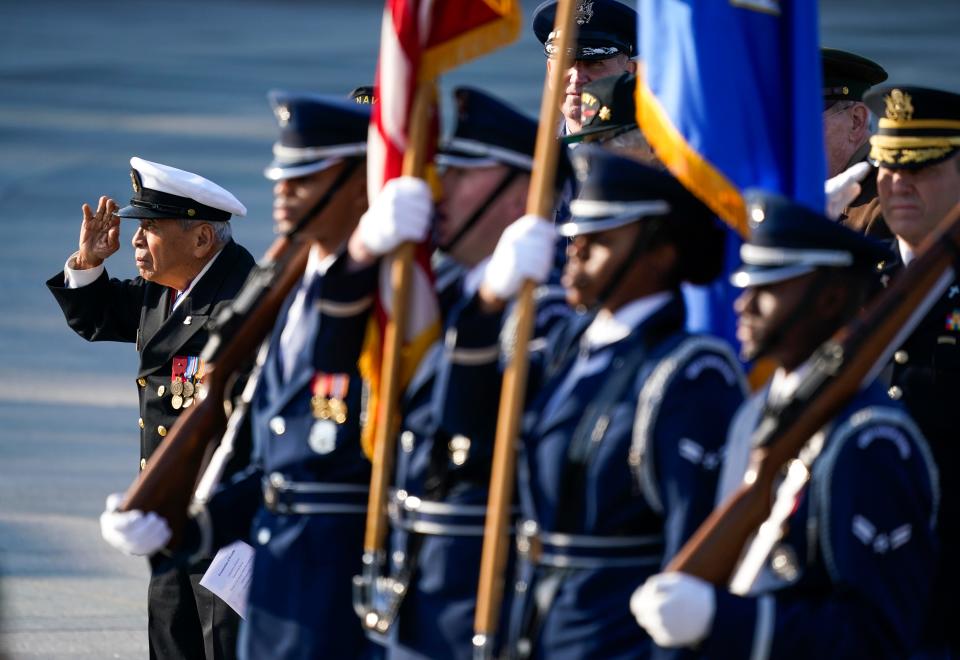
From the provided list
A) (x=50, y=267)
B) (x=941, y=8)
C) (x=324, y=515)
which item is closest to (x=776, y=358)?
(x=324, y=515)

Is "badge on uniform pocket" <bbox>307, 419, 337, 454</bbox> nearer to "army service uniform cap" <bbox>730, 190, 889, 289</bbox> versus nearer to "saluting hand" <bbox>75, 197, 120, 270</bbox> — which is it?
"army service uniform cap" <bbox>730, 190, 889, 289</bbox>

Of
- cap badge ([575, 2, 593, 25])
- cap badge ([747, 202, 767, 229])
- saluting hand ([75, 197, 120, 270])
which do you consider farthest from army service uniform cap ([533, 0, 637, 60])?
cap badge ([747, 202, 767, 229])

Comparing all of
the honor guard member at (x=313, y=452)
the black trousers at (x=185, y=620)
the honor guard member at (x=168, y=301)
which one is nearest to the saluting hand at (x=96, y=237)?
the honor guard member at (x=168, y=301)

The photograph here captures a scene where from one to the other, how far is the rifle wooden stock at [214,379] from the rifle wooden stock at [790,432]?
1.44 metres

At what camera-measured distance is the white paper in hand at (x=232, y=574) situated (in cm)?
512

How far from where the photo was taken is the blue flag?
13.9ft

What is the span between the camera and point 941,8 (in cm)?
2200

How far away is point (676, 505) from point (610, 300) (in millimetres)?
419

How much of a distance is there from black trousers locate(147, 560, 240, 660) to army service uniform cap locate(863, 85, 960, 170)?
231 centimetres

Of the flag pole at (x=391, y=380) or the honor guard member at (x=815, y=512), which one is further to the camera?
the flag pole at (x=391, y=380)

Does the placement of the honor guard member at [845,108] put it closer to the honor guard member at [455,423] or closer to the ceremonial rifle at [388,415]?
the honor guard member at [455,423]

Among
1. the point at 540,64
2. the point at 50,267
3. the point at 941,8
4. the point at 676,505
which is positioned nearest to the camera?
the point at 676,505

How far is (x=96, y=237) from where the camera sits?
6.21 m

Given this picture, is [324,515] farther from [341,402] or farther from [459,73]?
[459,73]
